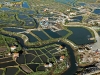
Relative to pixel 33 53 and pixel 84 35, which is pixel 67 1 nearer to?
pixel 84 35

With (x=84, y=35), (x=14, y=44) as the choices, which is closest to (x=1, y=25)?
(x=14, y=44)

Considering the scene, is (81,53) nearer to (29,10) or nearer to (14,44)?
(14,44)

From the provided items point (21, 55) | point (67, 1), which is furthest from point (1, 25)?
point (67, 1)

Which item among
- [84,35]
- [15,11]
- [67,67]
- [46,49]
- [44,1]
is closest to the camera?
[67,67]

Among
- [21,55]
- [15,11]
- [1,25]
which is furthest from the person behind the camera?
[15,11]

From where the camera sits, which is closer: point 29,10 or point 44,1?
point 29,10

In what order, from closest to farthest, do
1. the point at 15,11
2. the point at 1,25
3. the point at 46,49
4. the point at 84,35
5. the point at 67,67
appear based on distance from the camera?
1. the point at 67,67
2. the point at 46,49
3. the point at 84,35
4. the point at 1,25
5. the point at 15,11

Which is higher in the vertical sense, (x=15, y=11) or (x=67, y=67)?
(x=15, y=11)
